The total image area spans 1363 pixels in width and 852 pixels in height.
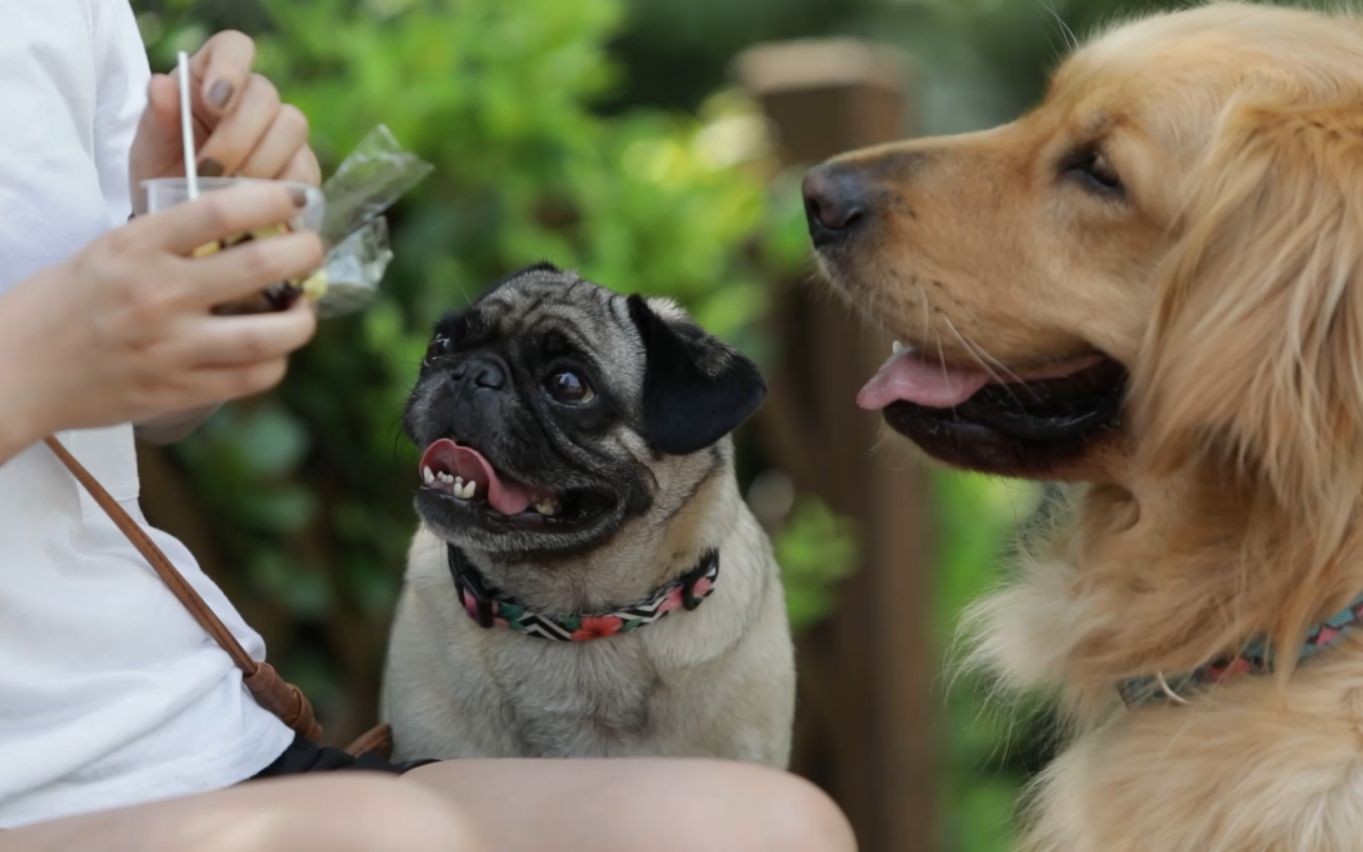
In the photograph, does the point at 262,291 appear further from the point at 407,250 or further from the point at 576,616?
the point at 407,250

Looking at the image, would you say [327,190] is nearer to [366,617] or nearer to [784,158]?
[366,617]

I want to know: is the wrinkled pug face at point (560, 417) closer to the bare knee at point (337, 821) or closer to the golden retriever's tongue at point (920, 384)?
the golden retriever's tongue at point (920, 384)

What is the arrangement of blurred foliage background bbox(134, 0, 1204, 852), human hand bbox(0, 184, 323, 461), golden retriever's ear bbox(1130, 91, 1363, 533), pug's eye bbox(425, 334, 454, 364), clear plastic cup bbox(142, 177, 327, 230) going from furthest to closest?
blurred foliage background bbox(134, 0, 1204, 852)
pug's eye bbox(425, 334, 454, 364)
golden retriever's ear bbox(1130, 91, 1363, 533)
clear plastic cup bbox(142, 177, 327, 230)
human hand bbox(0, 184, 323, 461)

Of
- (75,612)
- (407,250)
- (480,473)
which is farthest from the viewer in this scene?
(407,250)

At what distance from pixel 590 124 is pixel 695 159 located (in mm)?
401

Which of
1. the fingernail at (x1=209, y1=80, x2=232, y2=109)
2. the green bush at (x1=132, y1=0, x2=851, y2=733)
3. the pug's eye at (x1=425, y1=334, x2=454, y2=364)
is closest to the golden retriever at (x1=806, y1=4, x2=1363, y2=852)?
the pug's eye at (x1=425, y1=334, x2=454, y2=364)

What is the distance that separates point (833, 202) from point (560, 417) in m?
0.54

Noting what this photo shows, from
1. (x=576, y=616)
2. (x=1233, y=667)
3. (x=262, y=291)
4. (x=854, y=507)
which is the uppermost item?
(x=262, y=291)

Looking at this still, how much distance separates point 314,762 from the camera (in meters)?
1.85

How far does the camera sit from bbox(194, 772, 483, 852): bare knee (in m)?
1.43

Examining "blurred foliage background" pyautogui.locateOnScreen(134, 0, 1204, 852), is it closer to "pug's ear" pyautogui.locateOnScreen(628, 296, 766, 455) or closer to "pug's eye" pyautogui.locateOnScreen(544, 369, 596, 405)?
"pug's ear" pyautogui.locateOnScreen(628, 296, 766, 455)

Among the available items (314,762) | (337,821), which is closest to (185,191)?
(337,821)

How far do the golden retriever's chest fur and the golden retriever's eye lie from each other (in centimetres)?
56

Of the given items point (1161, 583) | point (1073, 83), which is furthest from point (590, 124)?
point (1161, 583)
